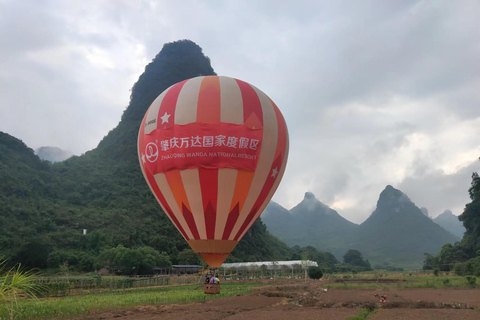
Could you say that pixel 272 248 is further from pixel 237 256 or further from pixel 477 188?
pixel 477 188

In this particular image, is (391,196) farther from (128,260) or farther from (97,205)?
(128,260)

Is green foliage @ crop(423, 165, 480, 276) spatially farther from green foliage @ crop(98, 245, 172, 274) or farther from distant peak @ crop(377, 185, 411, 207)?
distant peak @ crop(377, 185, 411, 207)

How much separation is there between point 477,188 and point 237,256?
34007 millimetres

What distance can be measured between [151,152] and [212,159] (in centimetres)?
250

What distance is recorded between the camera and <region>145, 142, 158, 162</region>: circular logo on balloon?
13586 mm

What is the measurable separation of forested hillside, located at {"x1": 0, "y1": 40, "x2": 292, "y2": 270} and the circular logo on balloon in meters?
24.2

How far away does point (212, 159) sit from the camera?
41.4 ft

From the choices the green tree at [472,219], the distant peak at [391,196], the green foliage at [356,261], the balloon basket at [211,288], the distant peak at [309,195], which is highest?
the distant peak at [309,195]

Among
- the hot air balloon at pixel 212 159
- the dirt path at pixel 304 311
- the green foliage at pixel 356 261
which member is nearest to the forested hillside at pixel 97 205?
the green foliage at pixel 356 261

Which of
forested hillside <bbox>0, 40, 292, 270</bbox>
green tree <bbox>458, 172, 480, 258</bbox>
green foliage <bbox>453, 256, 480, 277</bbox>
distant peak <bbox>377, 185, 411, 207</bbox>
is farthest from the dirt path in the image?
distant peak <bbox>377, 185, 411, 207</bbox>

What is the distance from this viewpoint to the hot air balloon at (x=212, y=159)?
41.7 ft

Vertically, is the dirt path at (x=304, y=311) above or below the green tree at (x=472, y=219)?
below

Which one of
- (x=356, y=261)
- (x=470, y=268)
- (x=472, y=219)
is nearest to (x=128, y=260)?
(x=470, y=268)

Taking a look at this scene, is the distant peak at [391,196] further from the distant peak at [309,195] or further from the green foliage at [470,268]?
the green foliage at [470,268]
